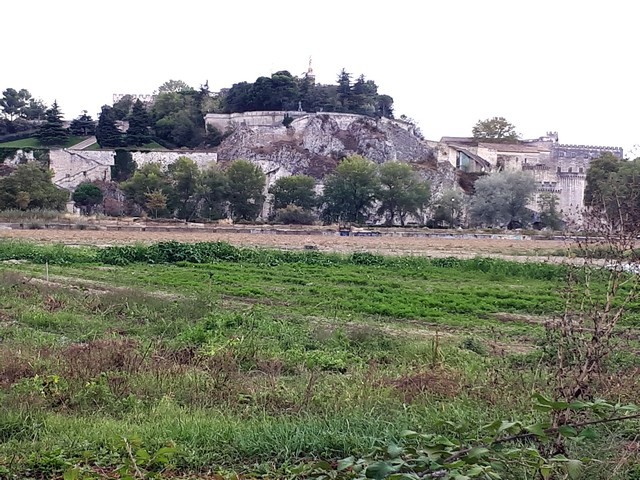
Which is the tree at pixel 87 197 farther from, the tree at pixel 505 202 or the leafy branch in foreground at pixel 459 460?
the leafy branch in foreground at pixel 459 460

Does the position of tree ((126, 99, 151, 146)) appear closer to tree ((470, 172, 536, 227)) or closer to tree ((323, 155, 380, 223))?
tree ((323, 155, 380, 223))

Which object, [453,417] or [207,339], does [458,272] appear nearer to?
[207,339]

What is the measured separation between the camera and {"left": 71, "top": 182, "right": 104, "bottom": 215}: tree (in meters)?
68.1

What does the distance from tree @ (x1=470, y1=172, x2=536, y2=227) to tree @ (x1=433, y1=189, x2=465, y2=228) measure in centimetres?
140

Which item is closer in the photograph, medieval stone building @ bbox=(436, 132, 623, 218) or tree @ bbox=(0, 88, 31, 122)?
medieval stone building @ bbox=(436, 132, 623, 218)

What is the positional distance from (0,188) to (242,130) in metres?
37.7

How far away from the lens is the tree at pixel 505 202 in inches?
2530

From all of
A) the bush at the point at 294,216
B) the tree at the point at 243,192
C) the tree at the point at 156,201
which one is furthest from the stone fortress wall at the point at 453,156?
the bush at the point at 294,216

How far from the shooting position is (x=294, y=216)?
62906mm

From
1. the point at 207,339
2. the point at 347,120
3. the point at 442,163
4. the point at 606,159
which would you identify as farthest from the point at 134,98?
the point at 207,339

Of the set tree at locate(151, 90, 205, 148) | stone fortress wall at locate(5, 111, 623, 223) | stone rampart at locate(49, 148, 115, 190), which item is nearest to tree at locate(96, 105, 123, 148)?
stone rampart at locate(49, 148, 115, 190)

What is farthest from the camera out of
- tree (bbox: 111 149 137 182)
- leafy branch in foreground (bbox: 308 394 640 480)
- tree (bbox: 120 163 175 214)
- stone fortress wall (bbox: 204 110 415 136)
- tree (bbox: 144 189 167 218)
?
stone fortress wall (bbox: 204 110 415 136)

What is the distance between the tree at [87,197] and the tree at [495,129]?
201 ft

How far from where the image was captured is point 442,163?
86.0m
